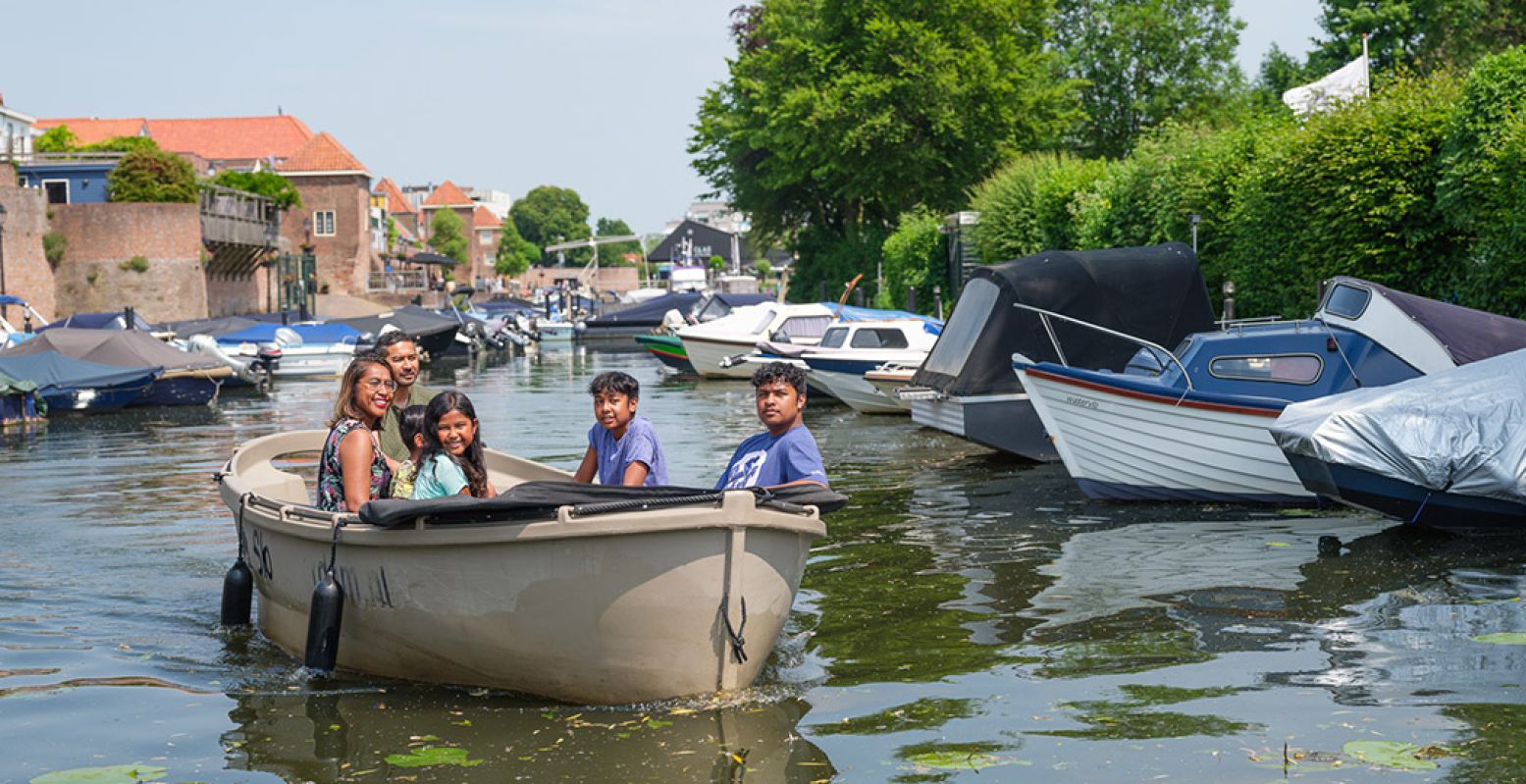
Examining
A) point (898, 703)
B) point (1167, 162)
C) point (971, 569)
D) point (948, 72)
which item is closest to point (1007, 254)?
point (1167, 162)

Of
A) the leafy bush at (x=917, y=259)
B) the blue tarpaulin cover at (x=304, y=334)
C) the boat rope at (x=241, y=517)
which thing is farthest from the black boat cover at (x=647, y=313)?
the boat rope at (x=241, y=517)

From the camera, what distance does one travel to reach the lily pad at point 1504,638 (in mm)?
9328

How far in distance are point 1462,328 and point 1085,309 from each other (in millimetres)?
5090

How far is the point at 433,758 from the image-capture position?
298 inches

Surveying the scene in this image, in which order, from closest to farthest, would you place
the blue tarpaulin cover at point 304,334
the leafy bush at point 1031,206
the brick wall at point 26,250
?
1. the leafy bush at point 1031,206
2. the blue tarpaulin cover at point 304,334
3. the brick wall at point 26,250

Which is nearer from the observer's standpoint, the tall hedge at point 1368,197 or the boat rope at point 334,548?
the boat rope at point 334,548

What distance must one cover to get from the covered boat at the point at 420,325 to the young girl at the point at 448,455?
41.6 meters

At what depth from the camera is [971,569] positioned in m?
12.5

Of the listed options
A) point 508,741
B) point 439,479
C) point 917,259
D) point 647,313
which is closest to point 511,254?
point 647,313

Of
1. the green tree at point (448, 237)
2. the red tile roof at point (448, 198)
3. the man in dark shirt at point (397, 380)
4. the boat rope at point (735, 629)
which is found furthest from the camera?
the red tile roof at point (448, 198)

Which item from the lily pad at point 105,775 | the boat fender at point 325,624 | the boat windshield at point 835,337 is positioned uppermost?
the boat windshield at point 835,337

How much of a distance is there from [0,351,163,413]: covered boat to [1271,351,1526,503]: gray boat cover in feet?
80.6

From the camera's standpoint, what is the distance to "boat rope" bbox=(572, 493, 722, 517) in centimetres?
782

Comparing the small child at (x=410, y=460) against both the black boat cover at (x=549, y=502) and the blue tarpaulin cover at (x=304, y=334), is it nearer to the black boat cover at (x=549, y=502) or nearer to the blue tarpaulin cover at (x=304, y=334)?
the black boat cover at (x=549, y=502)
